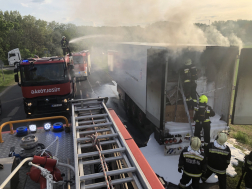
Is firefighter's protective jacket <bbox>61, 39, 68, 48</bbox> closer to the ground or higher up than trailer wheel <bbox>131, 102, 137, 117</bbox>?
higher up

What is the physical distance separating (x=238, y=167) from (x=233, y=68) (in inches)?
112

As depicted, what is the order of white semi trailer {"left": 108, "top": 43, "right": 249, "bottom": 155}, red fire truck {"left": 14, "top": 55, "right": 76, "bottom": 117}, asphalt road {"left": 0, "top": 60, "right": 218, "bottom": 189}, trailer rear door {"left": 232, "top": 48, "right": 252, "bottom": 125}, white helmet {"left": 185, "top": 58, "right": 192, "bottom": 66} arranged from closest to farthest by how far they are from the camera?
trailer rear door {"left": 232, "top": 48, "right": 252, "bottom": 125} < white semi trailer {"left": 108, "top": 43, "right": 249, "bottom": 155} < white helmet {"left": 185, "top": 58, "right": 192, "bottom": 66} < asphalt road {"left": 0, "top": 60, "right": 218, "bottom": 189} < red fire truck {"left": 14, "top": 55, "right": 76, "bottom": 117}

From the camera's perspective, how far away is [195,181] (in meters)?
4.11

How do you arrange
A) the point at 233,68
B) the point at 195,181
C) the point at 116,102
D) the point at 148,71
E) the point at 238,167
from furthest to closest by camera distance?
the point at 116,102 → the point at 148,71 → the point at 233,68 → the point at 238,167 → the point at 195,181

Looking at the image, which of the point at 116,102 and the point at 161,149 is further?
the point at 116,102

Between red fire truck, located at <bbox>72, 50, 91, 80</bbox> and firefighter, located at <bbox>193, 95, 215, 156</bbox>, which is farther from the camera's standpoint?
red fire truck, located at <bbox>72, 50, 91, 80</bbox>

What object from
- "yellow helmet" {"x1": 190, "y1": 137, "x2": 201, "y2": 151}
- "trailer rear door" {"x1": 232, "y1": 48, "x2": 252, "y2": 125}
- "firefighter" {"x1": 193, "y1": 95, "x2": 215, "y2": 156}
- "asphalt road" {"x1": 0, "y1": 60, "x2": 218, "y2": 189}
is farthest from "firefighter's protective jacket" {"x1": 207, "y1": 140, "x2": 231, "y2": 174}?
"trailer rear door" {"x1": 232, "y1": 48, "x2": 252, "y2": 125}

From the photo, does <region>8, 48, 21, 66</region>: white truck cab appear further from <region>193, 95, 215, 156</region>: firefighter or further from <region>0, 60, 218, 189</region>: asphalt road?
<region>193, 95, 215, 156</region>: firefighter

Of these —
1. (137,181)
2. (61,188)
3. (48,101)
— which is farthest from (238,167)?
(48,101)

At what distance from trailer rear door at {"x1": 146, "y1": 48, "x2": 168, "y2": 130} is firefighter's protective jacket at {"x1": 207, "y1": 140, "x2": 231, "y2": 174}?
1.86m

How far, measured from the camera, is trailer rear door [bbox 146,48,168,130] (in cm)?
550

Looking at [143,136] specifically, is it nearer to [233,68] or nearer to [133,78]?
[133,78]

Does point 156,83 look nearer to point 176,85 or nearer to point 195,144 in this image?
point 176,85

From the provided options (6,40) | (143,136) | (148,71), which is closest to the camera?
(148,71)
